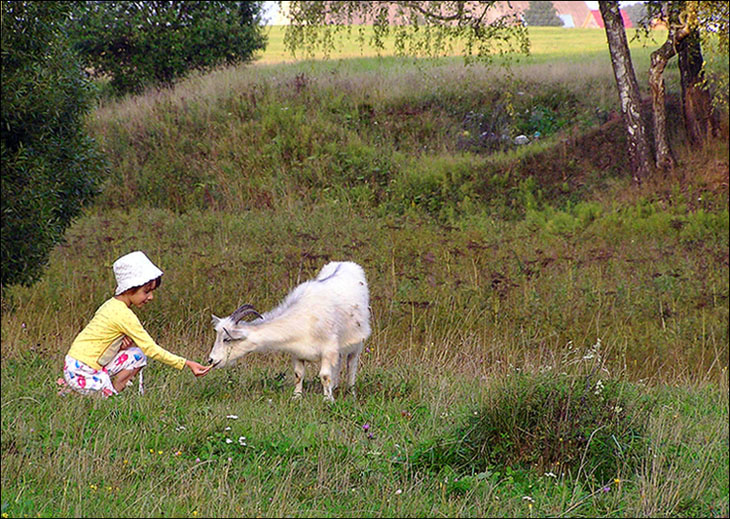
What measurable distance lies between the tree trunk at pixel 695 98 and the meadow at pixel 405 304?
0.42 metres

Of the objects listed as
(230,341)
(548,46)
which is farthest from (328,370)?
(548,46)

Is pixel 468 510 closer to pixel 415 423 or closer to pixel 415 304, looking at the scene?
pixel 415 423

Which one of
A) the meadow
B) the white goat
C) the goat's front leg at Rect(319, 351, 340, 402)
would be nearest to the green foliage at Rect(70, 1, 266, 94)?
the meadow

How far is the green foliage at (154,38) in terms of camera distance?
90.5 feet

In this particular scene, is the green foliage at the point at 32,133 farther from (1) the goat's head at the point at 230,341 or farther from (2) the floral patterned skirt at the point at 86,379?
(1) the goat's head at the point at 230,341

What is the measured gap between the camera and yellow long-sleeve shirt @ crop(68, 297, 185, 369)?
6.57 metres

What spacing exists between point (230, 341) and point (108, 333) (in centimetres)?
99

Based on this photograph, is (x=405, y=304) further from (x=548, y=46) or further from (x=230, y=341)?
(x=548, y=46)

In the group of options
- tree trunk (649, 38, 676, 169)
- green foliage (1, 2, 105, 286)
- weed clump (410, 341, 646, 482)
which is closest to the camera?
weed clump (410, 341, 646, 482)

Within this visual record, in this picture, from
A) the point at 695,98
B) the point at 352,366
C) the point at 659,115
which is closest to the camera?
the point at 352,366

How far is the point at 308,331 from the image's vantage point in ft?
23.9

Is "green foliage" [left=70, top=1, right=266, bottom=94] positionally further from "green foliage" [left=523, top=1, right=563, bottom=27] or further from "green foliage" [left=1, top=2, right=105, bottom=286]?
"green foliage" [left=523, top=1, right=563, bottom=27]

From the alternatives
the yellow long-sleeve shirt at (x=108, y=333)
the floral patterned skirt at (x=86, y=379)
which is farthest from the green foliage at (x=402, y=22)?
the floral patterned skirt at (x=86, y=379)

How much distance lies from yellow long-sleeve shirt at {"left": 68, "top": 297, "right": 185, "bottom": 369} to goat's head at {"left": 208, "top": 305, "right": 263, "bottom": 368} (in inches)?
19.9
